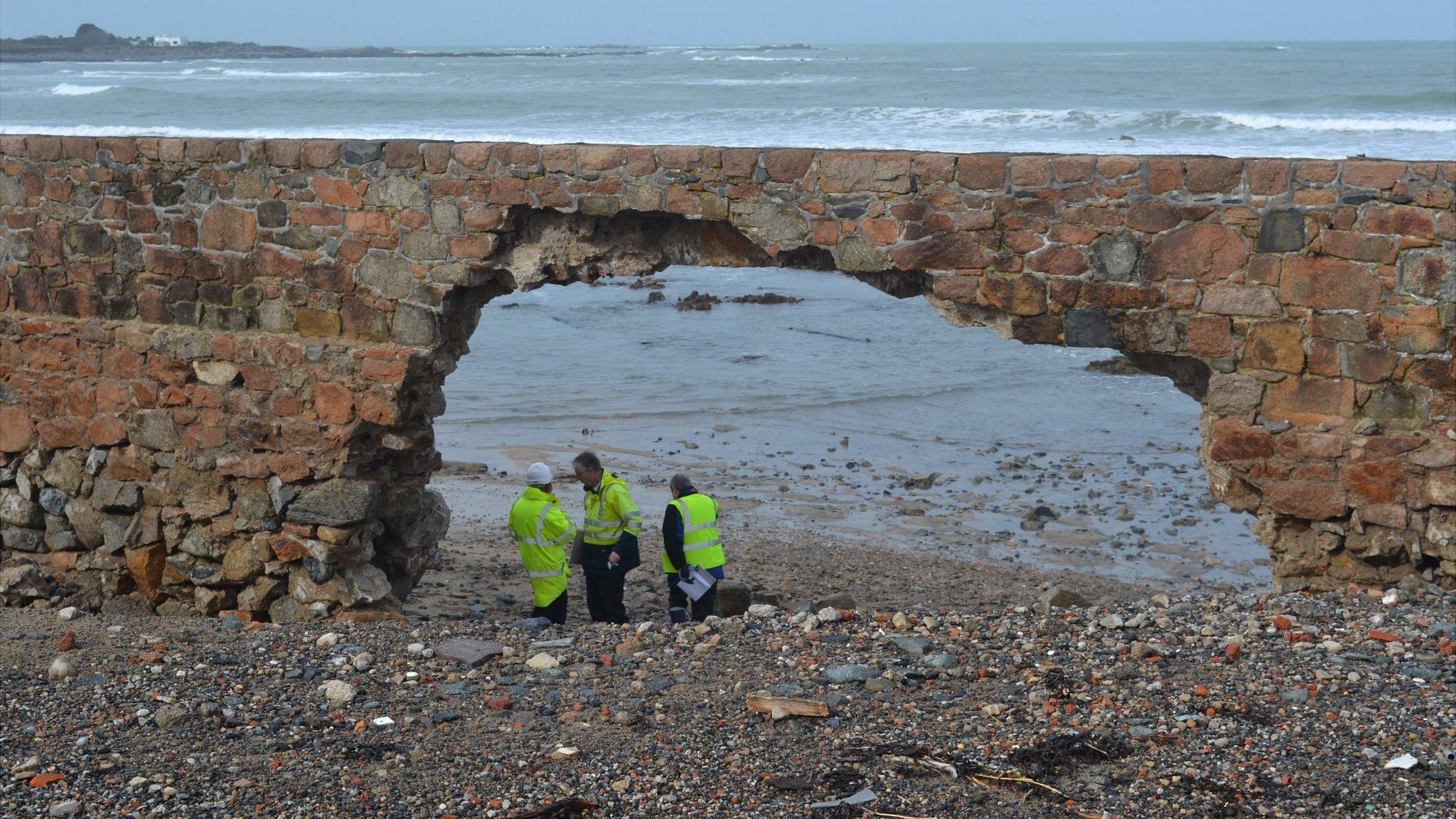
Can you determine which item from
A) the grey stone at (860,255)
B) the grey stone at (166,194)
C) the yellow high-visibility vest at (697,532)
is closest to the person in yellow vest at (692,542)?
the yellow high-visibility vest at (697,532)

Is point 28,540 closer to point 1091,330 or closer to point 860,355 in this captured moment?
point 1091,330

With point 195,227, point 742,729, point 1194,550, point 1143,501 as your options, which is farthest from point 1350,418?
point 195,227

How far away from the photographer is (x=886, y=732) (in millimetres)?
5312

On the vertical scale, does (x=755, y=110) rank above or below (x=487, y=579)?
above

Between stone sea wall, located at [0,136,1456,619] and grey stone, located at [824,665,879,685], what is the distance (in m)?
2.10

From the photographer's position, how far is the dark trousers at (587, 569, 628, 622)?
8.41 meters

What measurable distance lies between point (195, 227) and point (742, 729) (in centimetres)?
496

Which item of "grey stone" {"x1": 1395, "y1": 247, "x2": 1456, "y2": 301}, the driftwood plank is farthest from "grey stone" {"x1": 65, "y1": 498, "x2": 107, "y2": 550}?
"grey stone" {"x1": 1395, "y1": 247, "x2": 1456, "y2": 301}

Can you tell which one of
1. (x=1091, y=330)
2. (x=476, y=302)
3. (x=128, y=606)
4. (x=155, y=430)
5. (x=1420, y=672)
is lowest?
(x=128, y=606)

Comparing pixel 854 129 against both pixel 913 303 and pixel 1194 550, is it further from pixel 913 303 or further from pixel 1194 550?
pixel 1194 550

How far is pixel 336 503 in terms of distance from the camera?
321 inches

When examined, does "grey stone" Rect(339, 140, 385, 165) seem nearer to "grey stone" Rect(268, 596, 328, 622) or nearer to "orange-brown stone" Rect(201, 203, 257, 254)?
"orange-brown stone" Rect(201, 203, 257, 254)

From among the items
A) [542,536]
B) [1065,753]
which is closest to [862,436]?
[542,536]

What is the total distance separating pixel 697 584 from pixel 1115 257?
10.2 ft
